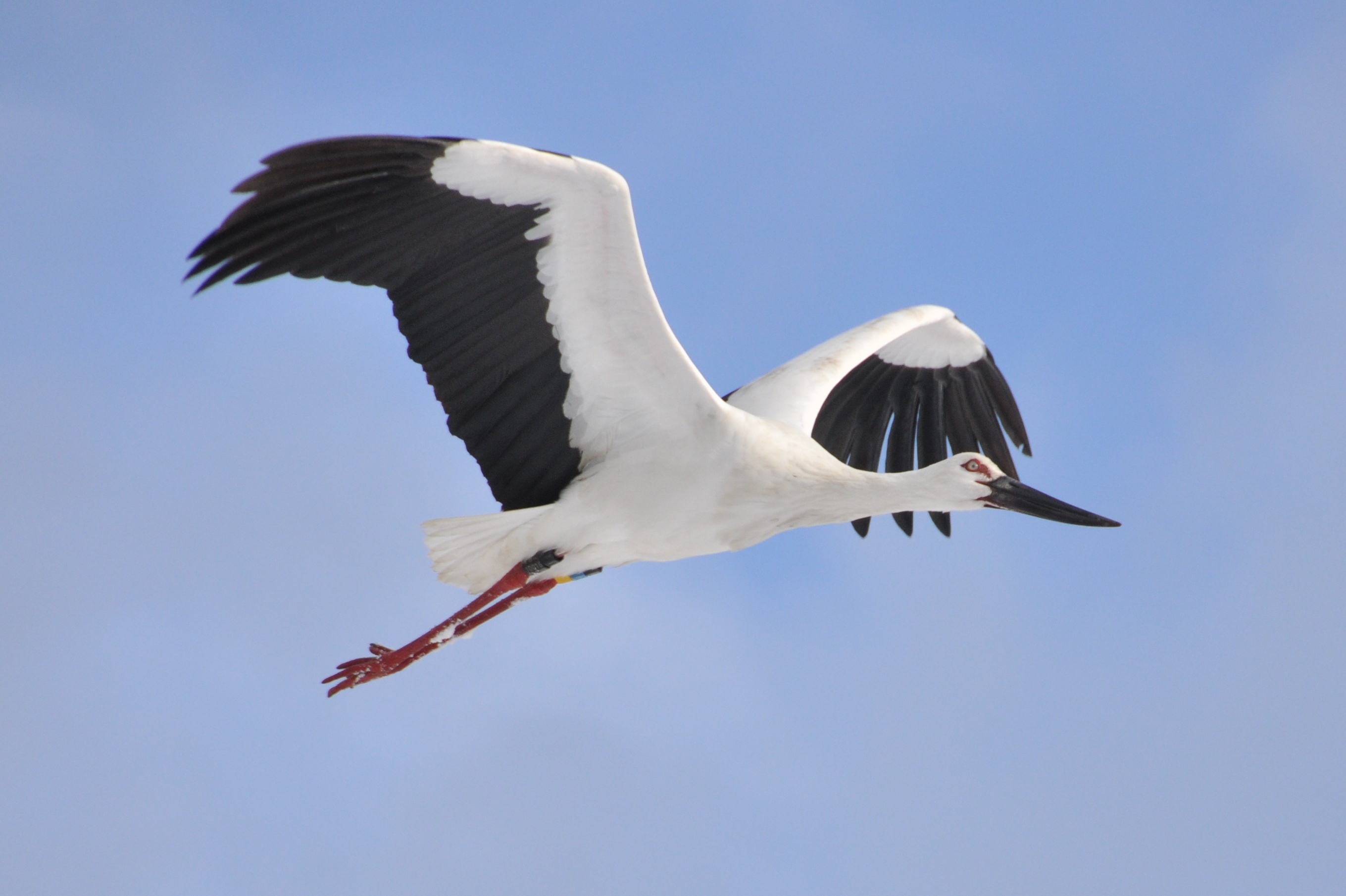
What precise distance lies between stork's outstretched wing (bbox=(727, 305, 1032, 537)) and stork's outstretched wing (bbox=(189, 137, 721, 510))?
8.91ft

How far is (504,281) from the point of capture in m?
6.71

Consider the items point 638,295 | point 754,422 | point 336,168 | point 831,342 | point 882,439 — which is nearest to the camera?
point 336,168

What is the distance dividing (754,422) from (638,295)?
98 centimetres

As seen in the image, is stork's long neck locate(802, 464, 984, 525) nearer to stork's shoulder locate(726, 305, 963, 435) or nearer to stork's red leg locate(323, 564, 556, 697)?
stork's shoulder locate(726, 305, 963, 435)

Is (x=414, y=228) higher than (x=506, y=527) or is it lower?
higher

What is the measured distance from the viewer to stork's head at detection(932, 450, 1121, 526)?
729 centimetres

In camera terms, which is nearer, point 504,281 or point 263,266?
point 263,266

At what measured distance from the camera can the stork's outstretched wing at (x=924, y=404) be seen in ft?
31.3

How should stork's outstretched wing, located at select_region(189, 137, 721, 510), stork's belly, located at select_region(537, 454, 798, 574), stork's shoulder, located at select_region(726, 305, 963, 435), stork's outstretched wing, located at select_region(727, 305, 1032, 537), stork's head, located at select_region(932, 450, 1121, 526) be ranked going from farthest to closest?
stork's outstretched wing, located at select_region(727, 305, 1032, 537) < stork's shoulder, located at select_region(726, 305, 963, 435) < stork's head, located at select_region(932, 450, 1121, 526) < stork's belly, located at select_region(537, 454, 798, 574) < stork's outstretched wing, located at select_region(189, 137, 721, 510)

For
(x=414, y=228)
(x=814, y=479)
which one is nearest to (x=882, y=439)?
(x=814, y=479)

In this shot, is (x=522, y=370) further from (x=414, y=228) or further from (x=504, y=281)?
(x=414, y=228)

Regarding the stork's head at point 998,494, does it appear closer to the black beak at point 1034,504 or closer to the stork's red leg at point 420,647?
the black beak at point 1034,504

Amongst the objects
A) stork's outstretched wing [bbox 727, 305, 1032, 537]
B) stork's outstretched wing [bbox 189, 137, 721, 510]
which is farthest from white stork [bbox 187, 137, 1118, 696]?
stork's outstretched wing [bbox 727, 305, 1032, 537]

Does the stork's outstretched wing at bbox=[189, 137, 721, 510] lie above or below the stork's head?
above
